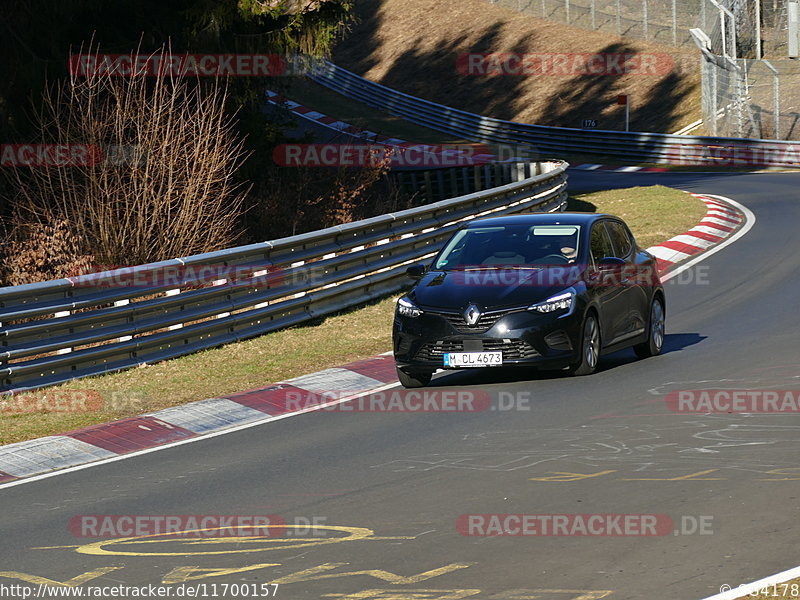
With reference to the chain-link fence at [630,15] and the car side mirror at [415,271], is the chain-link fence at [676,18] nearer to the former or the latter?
the chain-link fence at [630,15]

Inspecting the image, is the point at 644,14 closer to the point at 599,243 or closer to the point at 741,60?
the point at 741,60

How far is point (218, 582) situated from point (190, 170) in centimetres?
1422

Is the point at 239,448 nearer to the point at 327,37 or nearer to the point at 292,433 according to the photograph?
the point at 292,433

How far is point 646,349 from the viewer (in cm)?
1426

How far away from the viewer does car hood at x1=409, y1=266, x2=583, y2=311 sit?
1277 centimetres

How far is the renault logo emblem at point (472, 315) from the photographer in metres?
12.7

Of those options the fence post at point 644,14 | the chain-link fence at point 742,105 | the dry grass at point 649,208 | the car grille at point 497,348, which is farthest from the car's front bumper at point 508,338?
the fence post at point 644,14

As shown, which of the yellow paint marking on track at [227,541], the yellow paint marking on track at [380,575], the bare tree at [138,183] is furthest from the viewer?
the bare tree at [138,183]

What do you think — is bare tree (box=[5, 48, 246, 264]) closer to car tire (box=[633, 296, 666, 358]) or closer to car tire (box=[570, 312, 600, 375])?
car tire (box=[633, 296, 666, 358])

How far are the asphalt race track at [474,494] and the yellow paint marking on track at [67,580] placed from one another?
0.06ft

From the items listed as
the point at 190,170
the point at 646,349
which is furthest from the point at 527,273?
the point at 190,170

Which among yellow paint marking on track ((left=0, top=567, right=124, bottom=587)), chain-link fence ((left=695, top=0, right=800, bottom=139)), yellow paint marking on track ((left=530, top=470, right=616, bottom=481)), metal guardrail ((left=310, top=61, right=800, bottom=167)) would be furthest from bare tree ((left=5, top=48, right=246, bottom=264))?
chain-link fence ((left=695, top=0, right=800, bottom=139))

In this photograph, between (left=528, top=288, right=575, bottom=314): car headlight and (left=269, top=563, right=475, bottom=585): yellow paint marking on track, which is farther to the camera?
(left=528, top=288, right=575, bottom=314): car headlight

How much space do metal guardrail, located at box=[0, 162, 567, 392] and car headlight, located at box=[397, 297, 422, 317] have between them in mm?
2871
